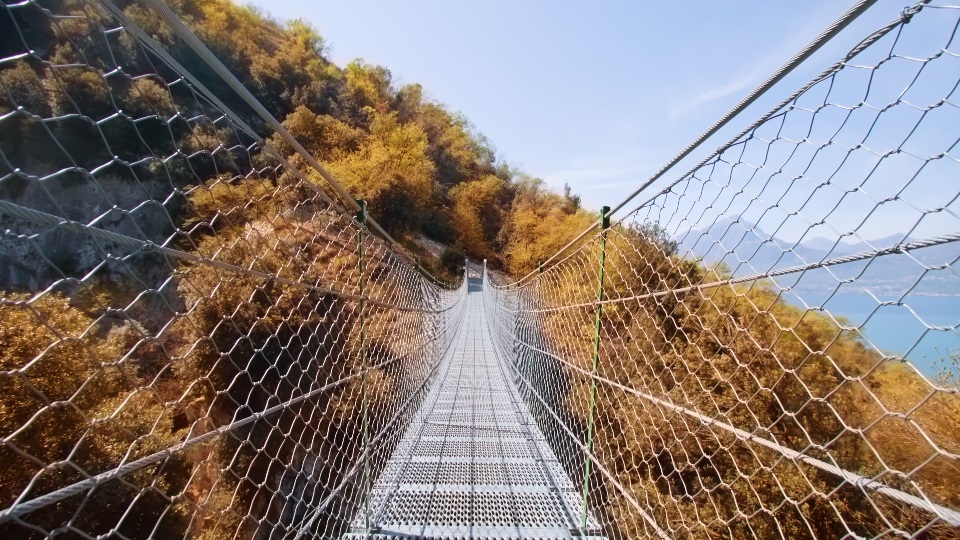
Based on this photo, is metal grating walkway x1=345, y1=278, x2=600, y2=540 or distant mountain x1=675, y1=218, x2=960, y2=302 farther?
metal grating walkway x1=345, y1=278, x2=600, y2=540

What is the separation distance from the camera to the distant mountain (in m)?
0.51

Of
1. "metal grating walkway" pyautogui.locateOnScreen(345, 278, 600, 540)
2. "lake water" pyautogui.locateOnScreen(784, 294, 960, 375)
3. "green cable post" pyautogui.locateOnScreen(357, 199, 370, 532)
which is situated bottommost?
"metal grating walkway" pyautogui.locateOnScreen(345, 278, 600, 540)

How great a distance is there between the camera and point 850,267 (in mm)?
661

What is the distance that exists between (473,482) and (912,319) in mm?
1585

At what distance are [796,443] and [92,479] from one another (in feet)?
15.7

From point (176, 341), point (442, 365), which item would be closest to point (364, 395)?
point (442, 365)

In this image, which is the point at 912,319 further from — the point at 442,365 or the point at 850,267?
the point at 442,365

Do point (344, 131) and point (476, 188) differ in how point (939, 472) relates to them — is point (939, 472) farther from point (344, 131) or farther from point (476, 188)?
point (476, 188)

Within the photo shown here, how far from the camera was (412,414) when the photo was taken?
2535 mm

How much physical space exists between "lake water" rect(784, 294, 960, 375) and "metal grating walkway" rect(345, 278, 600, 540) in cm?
108

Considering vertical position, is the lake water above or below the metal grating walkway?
above

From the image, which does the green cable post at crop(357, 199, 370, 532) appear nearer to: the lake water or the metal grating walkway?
the metal grating walkway

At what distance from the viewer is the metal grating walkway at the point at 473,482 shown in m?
1.45

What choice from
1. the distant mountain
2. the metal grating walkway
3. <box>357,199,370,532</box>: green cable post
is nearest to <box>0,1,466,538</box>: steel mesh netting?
<box>357,199,370,532</box>: green cable post
